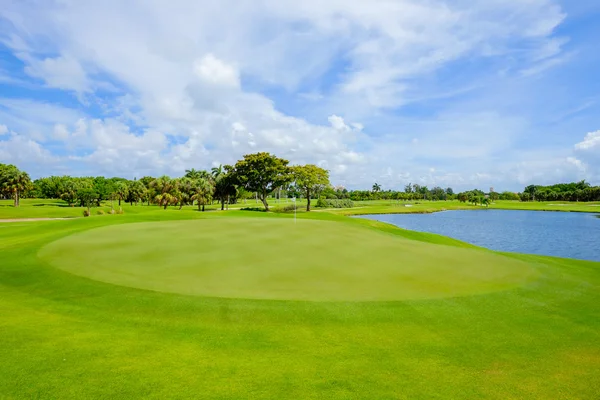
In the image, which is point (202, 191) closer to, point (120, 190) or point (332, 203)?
point (120, 190)

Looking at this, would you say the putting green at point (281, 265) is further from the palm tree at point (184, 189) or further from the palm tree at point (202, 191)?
the palm tree at point (184, 189)

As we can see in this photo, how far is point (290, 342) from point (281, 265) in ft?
29.1

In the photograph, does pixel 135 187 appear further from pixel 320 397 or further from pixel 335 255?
pixel 320 397

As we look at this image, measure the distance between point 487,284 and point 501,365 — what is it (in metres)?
8.33

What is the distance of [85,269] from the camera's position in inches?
668

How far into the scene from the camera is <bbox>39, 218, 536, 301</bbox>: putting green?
14.4 meters

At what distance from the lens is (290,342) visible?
364 inches

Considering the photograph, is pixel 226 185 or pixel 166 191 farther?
pixel 166 191

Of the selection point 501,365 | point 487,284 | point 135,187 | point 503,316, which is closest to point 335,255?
point 487,284

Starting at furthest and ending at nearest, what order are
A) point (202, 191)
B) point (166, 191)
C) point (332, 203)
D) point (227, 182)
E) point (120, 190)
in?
point (332, 203), point (120, 190), point (166, 191), point (202, 191), point (227, 182)

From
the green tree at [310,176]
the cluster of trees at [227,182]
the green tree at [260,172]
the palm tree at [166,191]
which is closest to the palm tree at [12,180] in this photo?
the cluster of trees at [227,182]

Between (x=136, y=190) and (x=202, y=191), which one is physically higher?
(x=136, y=190)

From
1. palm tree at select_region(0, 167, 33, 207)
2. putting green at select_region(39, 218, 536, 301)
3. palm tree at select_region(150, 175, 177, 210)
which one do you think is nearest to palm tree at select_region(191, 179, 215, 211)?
palm tree at select_region(150, 175, 177, 210)

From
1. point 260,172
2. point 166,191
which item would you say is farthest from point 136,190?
point 260,172
